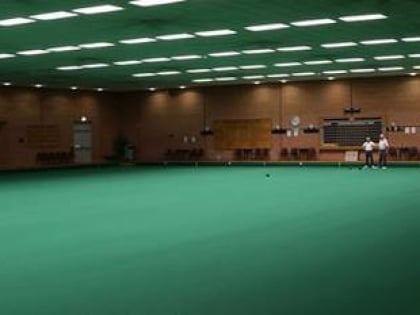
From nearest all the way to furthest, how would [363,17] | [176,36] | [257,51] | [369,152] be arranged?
1. [363,17]
2. [176,36]
3. [257,51]
4. [369,152]

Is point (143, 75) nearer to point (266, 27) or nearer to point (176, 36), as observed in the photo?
point (176, 36)

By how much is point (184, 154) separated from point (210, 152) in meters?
1.72

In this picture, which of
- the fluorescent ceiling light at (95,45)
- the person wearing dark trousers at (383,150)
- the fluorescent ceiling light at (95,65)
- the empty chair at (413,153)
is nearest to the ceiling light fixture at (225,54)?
the fluorescent ceiling light at (95,45)

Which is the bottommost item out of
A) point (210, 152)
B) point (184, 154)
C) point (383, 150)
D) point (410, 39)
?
point (184, 154)

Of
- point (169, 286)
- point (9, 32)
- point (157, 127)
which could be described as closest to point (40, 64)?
point (9, 32)

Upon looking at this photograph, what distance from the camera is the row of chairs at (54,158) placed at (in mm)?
34969

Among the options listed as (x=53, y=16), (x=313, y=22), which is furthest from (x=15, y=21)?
(x=313, y=22)

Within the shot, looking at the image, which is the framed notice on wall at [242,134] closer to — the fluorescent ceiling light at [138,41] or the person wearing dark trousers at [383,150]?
the person wearing dark trousers at [383,150]

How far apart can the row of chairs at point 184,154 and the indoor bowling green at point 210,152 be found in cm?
14

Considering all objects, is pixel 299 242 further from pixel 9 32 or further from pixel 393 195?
pixel 9 32

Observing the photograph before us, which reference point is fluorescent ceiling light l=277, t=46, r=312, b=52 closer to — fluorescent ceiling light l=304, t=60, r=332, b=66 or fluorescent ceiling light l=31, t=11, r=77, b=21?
fluorescent ceiling light l=304, t=60, r=332, b=66

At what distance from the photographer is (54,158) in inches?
1405

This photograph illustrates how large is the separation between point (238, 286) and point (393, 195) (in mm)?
11083

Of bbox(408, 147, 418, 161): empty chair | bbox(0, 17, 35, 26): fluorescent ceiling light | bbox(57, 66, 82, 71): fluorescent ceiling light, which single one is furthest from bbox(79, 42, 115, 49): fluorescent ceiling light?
Result: bbox(408, 147, 418, 161): empty chair
